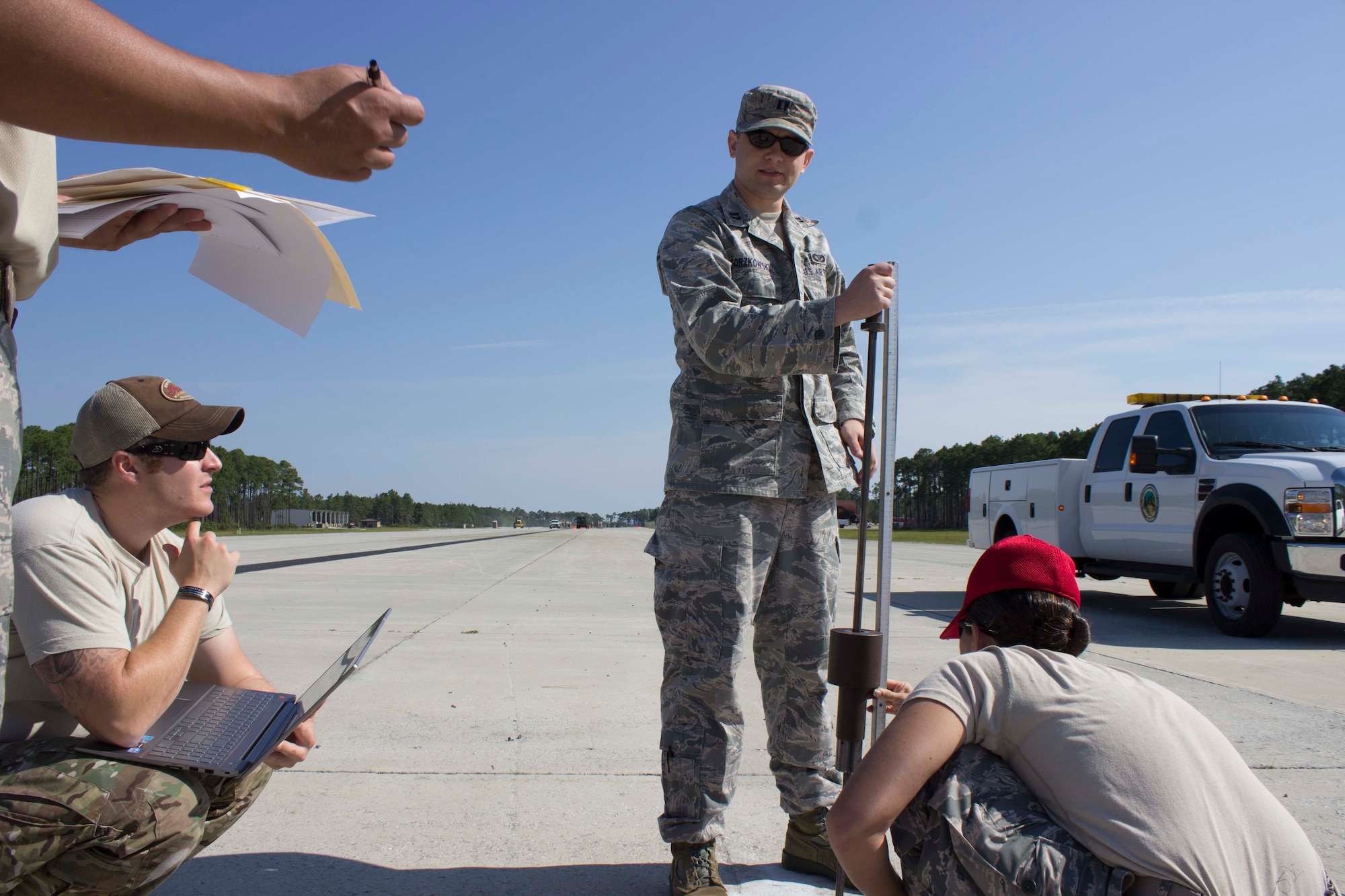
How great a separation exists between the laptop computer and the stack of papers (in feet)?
2.38

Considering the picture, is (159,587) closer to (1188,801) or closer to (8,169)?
(8,169)

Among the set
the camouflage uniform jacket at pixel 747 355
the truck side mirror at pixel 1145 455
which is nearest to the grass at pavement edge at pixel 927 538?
the truck side mirror at pixel 1145 455

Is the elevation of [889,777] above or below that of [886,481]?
below

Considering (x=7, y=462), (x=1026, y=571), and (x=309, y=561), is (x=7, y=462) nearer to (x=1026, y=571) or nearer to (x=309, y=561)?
(x=1026, y=571)

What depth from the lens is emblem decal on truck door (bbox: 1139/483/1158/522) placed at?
7969 mm

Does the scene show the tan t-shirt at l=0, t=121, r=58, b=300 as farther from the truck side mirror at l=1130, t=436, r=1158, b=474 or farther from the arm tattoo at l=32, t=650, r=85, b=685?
the truck side mirror at l=1130, t=436, r=1158, b=474

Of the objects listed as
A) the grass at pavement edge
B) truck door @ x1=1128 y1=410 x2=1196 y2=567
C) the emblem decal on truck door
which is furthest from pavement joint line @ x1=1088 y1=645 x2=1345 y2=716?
the grass at pavement edge

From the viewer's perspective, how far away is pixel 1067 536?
910 centimetres

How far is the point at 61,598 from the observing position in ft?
5.44

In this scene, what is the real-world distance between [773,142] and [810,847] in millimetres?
1999

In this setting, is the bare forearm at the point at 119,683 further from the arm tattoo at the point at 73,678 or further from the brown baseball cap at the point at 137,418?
the brown baseball cap at the point at 137,418

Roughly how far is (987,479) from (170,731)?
10.3 meters

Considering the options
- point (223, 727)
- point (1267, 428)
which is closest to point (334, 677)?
point (223, 727)

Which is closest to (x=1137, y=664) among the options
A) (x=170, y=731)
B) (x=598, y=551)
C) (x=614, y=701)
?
(x=614, y=701)
